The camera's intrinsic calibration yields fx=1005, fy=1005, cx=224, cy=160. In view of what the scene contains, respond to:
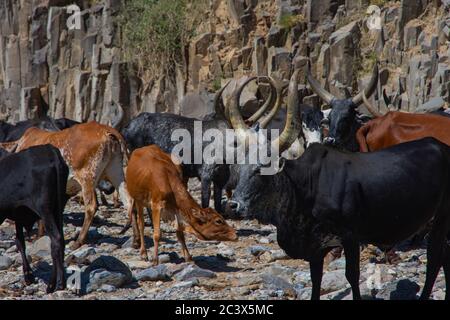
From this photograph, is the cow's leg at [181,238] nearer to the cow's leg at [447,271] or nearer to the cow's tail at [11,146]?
the cow's leg at [447,271]

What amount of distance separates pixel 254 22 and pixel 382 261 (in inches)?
664

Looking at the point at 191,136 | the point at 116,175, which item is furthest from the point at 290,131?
the point at 191,136

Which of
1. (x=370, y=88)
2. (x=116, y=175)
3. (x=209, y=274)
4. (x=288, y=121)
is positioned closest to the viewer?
(x=288, y=121)

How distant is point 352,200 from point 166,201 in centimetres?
358

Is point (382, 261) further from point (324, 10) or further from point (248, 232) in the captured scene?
point (324, 10)

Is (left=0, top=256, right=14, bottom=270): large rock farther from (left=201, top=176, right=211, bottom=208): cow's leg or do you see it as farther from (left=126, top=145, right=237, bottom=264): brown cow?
(left=201, top=176, right=211, bottom=208): cow's leg

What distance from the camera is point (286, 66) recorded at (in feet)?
85.1

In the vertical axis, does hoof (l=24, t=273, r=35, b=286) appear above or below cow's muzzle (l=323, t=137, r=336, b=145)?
below

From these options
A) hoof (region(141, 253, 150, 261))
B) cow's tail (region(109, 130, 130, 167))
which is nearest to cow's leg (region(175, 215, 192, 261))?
hoof (region(141, 253, 150, 261))

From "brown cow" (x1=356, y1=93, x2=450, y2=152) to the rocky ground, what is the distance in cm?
142

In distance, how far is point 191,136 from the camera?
689 inches

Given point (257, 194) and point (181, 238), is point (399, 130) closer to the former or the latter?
point (181, 238)

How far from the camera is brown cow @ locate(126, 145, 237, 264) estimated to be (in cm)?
1184

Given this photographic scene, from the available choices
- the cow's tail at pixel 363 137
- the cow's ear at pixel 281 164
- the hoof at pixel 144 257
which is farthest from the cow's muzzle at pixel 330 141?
the cow's ear at pixel 281 164
